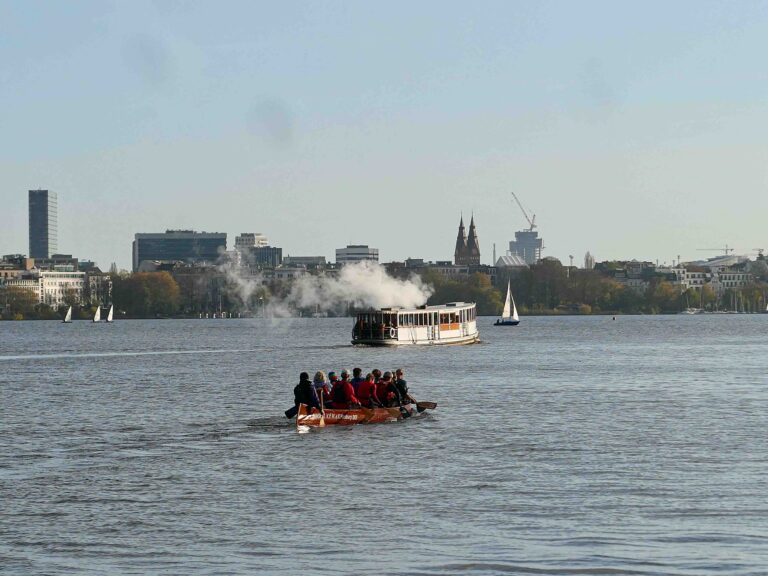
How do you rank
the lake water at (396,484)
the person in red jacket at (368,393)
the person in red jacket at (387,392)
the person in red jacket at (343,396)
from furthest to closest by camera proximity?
the person in red jacket at (387,392) → the person in red jacket at (368,393) → the person in red jacket at (343,396) → the lake water at (396,484)

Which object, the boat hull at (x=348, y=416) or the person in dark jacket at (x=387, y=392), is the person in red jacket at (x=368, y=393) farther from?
the person in dark jacket at (x=387, y=392)

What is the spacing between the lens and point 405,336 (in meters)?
148

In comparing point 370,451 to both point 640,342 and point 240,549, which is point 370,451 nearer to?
point 240,549

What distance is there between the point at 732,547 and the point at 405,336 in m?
115

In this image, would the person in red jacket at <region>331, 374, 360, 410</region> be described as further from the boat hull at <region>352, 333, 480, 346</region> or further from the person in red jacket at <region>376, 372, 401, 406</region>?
the boat hull at <region>352, 333, 480, 346</region>

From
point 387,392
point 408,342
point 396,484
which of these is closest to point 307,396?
point 387,392

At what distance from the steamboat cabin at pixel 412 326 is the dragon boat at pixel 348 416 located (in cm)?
8335

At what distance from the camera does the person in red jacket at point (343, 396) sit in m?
58.8

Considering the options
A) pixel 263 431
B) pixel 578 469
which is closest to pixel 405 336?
pixel 263 431

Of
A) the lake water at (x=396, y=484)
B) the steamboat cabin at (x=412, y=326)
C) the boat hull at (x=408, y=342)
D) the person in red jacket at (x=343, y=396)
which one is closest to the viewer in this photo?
the lake water at (x=396, y=484)

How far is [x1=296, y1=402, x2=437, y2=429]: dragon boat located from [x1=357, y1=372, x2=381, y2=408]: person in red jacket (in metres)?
0.30

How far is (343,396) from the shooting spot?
193 ft

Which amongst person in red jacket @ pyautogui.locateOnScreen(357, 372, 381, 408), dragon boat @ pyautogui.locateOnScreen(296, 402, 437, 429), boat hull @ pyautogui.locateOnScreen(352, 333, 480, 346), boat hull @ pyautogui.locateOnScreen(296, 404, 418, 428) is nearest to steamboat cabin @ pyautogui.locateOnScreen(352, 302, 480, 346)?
boat hull @ pyautogui.locateOnScreen(352, 333, 480, 346)

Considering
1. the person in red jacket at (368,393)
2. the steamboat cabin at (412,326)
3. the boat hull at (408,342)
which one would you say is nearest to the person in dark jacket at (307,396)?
the person in red jacket at (368,393)
